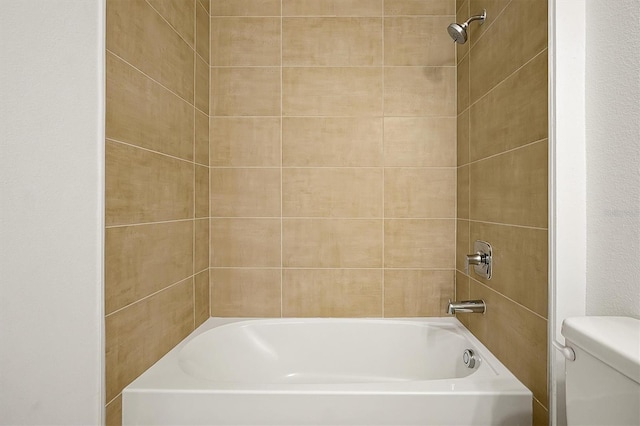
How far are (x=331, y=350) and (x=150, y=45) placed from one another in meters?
1.53

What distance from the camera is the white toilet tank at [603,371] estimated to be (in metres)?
0.74

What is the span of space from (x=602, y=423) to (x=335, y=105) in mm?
1665

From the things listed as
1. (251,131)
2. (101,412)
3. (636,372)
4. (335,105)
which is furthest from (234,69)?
(636,372)

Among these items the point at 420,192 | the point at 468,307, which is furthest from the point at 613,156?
the point at 420,192

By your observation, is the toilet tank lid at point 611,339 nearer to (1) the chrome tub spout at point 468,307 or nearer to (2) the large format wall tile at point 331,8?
(1) the chrome tub spout at point 468,307

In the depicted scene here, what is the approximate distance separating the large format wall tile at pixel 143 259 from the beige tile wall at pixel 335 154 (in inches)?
15.8

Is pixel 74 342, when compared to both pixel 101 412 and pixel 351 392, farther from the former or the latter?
pixel 351 392

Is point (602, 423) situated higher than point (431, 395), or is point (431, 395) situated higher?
point (602, 423)

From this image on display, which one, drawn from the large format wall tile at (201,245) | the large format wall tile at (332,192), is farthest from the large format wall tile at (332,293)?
the large format wall tile at (201,245)

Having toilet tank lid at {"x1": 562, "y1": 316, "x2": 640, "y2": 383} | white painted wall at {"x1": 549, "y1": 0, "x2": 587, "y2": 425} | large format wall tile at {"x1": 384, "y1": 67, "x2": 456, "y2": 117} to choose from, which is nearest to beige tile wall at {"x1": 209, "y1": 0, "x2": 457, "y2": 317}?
large format wall tile at {"x1": 384, "y1": 67, "x2": 456, "y2": 117}

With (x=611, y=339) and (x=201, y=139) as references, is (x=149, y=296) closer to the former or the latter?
(x=201, y=139)

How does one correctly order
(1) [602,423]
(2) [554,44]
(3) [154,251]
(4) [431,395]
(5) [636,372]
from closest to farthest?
(5) [636,372], (1) [602,423], (2) [554,44], (4) [431,395], (3) [154,251]

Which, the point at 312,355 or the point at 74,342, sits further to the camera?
the point at 312,355

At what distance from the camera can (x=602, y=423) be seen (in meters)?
0.82
